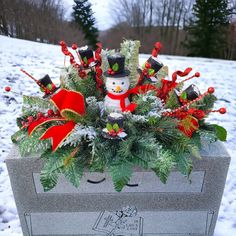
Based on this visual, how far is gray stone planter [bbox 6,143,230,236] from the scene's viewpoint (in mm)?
1420

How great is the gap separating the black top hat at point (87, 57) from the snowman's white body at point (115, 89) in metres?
0.19

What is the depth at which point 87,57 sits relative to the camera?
5.24ft

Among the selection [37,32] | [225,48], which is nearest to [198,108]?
[37,32]

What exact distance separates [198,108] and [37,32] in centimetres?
1079

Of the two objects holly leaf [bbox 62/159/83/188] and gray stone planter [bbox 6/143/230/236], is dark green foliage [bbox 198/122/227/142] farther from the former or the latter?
holly leaf [bbox 62/159/83/188]

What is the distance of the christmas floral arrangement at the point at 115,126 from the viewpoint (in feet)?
4.11

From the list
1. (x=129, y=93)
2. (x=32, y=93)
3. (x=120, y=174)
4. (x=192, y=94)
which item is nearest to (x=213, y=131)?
(x=192, y=94)

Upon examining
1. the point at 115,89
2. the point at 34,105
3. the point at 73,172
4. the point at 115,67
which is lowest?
the point at 73,172

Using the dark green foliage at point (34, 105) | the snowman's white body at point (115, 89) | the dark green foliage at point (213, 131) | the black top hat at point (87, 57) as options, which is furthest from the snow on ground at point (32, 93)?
the black top hat at point (87, 57)

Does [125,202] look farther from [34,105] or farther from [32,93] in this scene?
[32,93]

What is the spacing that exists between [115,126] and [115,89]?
0.28 metres

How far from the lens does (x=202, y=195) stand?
1.51 metres

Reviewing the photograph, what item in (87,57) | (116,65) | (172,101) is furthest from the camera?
(87,57)

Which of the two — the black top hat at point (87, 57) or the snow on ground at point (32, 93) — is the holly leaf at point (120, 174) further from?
the snow on ground at point (32, 93)
